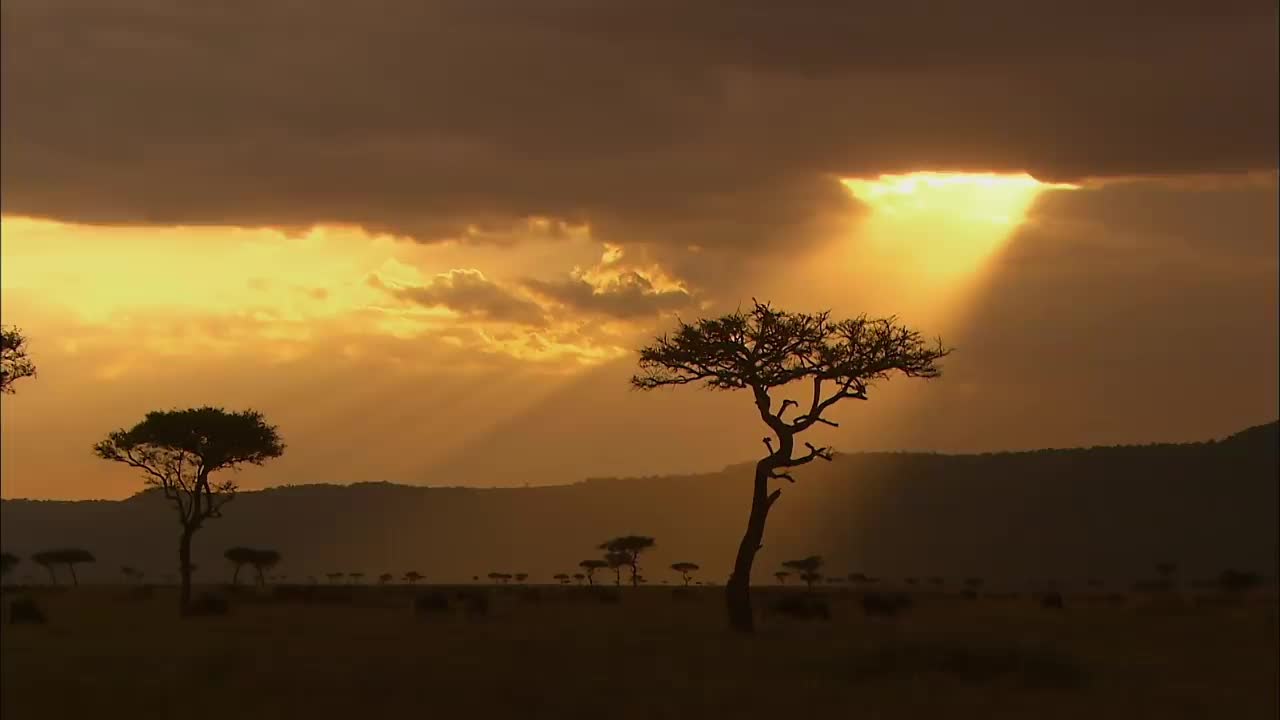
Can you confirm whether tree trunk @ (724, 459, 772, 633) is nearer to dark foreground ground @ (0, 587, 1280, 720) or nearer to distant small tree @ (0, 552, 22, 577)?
dark foreground ground @ (0, 587, 1280, 720)

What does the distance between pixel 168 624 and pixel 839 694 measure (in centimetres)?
3406

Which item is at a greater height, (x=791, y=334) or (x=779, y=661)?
(x=791, y=334)

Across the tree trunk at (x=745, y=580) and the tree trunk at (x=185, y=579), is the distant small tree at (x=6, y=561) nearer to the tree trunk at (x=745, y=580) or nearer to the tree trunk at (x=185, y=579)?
the tree trunk at (x=185, y=579)

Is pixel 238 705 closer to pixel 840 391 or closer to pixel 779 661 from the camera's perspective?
pixel 779 661

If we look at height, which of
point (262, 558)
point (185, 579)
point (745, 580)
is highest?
point (262, 558)

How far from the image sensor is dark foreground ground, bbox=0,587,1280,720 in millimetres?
28344

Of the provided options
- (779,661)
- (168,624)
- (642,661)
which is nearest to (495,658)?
(642,661)

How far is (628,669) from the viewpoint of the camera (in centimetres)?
3559

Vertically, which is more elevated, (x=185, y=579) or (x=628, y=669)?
(x=185, y=579)

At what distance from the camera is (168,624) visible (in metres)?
57.3

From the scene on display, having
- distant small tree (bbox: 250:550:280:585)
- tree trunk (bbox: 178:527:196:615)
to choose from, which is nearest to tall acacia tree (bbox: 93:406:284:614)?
tree trunk (bbox: 178:527:196:615)

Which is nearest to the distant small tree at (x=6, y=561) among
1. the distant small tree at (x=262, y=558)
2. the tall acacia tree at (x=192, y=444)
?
the distant small tree at (x=262, y=558)

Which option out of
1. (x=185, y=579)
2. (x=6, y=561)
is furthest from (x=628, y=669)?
(x=6, y=561)

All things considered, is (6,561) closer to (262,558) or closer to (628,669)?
(262,558)
